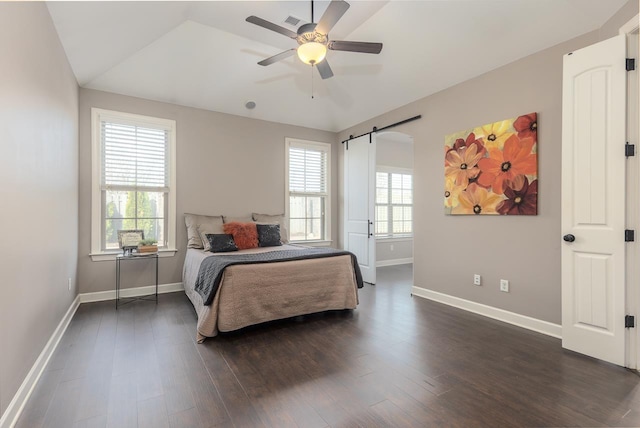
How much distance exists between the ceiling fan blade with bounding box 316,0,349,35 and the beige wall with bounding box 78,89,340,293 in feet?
9.16

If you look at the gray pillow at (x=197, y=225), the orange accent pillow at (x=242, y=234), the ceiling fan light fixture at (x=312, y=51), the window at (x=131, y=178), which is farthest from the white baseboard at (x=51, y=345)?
the ceiling fan light fixture at (x=312, y=51)

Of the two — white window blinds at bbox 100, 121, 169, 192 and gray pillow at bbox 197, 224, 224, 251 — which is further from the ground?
white window blinds at bbox 100, 121, 169, 192

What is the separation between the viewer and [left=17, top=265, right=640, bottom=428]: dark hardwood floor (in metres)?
1.70

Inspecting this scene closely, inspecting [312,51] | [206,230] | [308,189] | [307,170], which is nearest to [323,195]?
[308,189]

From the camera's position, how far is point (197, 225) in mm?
4336

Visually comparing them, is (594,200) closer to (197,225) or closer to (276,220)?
(276,220)

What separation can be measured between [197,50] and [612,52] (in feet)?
13.1

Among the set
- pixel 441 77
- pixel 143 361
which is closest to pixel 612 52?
pixel 441 77

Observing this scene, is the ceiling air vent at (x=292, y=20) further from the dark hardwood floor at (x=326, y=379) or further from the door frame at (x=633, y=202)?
the dark hardwood floor at (x=326, y=379)

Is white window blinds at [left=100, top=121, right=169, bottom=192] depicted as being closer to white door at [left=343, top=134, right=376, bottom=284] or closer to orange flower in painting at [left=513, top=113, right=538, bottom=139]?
white door at [left=343, top=134, right=376, bottom=284]

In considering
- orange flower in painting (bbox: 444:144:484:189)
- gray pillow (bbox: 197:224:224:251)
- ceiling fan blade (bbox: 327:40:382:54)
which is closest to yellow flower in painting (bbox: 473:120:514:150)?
orange flower in painting (bbox: 444:144:484:189)

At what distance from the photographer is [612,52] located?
233 centimetres

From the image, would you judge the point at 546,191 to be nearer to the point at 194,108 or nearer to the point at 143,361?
the point at 143,361

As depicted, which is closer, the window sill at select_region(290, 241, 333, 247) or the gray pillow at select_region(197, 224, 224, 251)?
the gray pillow at select_region(197, 224, 224, 251)
